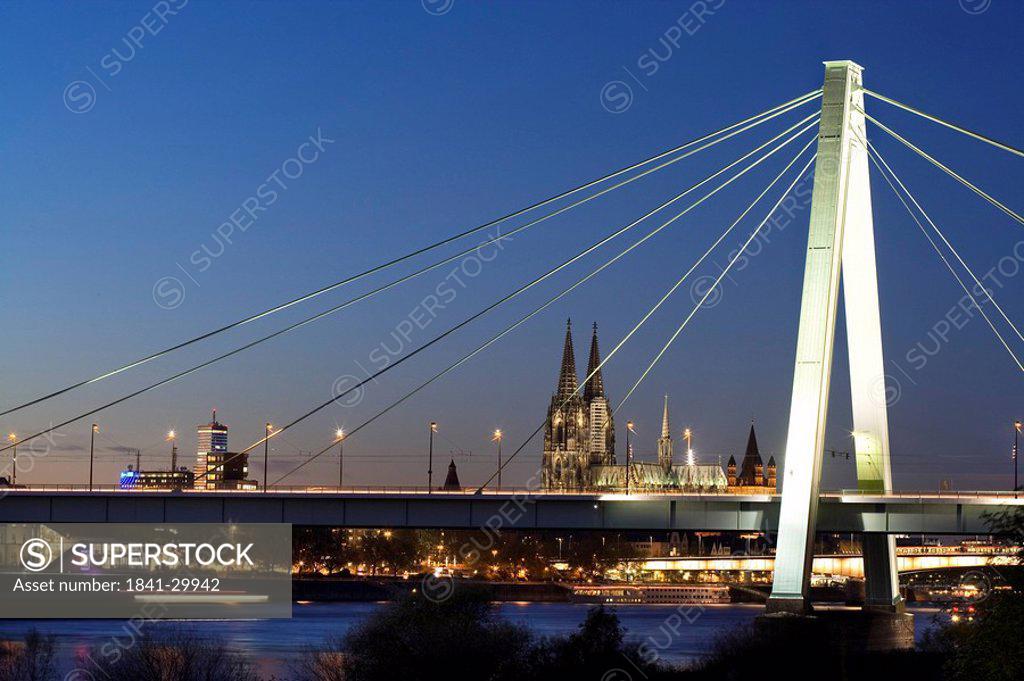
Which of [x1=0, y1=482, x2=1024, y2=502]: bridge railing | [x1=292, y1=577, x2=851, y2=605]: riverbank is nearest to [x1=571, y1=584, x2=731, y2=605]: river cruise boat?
[x1=292, y1=577, x2=851, y2=605]: riverbank

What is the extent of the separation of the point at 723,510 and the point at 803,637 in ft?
47.9

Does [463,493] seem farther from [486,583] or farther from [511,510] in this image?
[486,583]

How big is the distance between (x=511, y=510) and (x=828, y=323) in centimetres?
2021

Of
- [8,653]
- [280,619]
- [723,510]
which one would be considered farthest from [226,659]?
[280,619]

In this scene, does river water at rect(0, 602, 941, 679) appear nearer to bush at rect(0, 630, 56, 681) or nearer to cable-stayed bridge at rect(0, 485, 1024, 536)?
bush at rect(0, 630, 56, 681)

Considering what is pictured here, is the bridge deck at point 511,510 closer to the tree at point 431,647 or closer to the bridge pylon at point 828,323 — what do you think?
the bridge pylon at point 828,323

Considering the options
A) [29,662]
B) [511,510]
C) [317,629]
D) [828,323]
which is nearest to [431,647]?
[511,510]

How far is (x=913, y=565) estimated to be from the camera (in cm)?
14275

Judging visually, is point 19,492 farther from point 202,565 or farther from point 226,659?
point 202,565

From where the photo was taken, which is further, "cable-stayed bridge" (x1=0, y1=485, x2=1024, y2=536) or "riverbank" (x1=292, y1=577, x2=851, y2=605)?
"riverbank" (x1=292, y1=577, x2=851, y2=605)

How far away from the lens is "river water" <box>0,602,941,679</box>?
74062 millimetres

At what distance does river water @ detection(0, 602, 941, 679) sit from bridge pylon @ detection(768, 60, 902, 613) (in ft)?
23.1

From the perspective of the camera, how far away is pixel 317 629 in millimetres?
95875

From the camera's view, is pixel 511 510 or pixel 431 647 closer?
pixel 431 647
